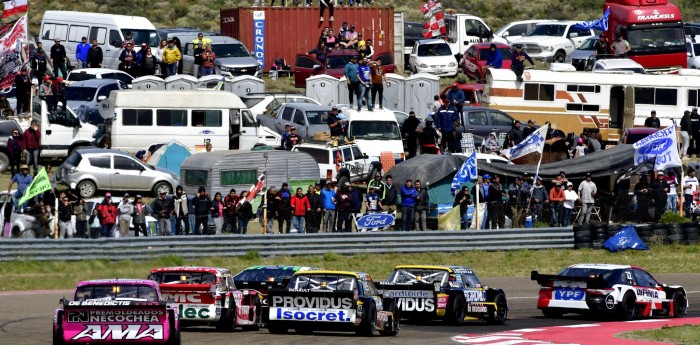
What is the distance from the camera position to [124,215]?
29.0 metres

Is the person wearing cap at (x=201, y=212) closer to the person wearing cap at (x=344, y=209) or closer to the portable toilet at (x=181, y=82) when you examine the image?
the person wearing cap at (x=344, y=209)

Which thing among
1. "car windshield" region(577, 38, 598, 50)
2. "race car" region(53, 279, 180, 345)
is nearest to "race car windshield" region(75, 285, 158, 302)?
"race car" region(53, 279, 180, 345)

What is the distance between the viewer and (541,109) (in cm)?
4241

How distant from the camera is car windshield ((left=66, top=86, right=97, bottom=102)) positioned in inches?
1593

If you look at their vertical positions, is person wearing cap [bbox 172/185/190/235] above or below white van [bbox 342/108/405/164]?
below

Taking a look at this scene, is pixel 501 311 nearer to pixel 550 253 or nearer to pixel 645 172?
pixel 550 253

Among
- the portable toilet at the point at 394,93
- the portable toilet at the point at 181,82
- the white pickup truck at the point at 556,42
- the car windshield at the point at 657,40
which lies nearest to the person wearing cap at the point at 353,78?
the portable toilet at the point at 394,93

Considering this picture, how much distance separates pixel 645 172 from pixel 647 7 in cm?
1414

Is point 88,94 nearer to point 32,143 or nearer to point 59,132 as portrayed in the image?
point 59,132

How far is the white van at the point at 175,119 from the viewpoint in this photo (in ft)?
124

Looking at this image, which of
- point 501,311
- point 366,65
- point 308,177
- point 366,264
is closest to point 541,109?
point 366,65

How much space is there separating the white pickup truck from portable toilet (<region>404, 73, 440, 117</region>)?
31.8 feet

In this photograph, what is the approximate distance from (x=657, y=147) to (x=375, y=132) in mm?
8265

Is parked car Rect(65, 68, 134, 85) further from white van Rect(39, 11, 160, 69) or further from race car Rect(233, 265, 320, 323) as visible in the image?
race car Rect(233, 265, 320, 323)
